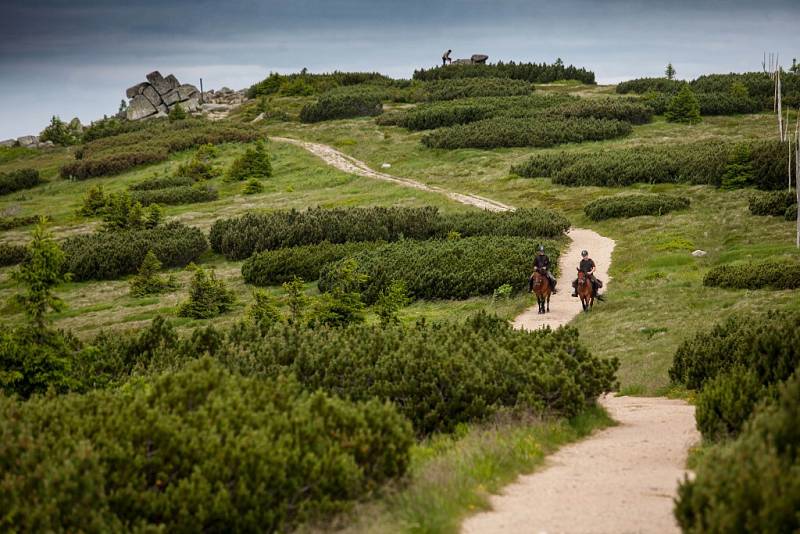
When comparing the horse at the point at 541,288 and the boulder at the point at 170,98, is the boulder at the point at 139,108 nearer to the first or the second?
the boulder at the point at 170,98

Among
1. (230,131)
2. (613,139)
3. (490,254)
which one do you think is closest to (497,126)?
(613,139)

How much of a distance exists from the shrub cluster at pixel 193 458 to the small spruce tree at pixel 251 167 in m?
56.0

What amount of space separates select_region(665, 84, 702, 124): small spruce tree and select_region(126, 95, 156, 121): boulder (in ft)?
241

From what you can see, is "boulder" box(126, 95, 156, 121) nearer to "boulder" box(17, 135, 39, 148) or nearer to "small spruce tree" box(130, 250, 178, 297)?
"boulder" box(17, 135, 39, 148)

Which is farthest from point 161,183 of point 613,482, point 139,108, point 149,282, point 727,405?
point 613,482

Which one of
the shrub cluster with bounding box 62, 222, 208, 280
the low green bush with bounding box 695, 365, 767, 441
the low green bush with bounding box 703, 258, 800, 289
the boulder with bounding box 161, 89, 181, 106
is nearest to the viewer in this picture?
the low green bush with bounding box 695, 365, 767, 441

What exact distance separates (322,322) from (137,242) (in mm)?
23994

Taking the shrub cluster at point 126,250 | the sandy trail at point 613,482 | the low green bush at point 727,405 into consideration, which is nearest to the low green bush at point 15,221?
the shrub cluster at point 126,250

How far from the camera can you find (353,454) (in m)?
10.4

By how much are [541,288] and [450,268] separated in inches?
235

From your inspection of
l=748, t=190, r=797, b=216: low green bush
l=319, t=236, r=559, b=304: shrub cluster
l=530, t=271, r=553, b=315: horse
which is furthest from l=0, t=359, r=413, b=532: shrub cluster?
l=748, t=190, r=797, b=216: low green bush

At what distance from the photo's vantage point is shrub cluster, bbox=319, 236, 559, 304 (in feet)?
109

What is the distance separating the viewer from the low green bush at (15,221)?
56062 millimetres

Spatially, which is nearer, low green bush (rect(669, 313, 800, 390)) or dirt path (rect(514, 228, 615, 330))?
low green bush (rect(669, 313, 800, 390))
